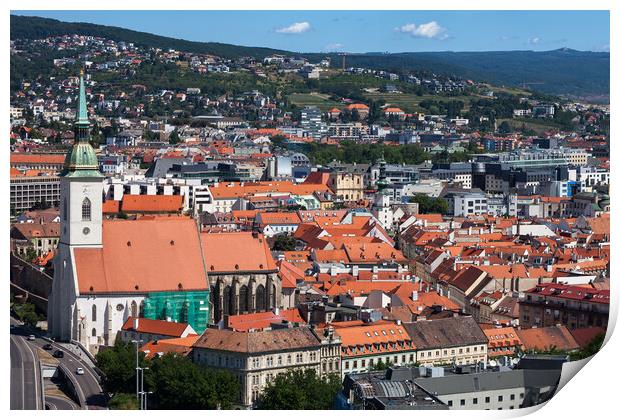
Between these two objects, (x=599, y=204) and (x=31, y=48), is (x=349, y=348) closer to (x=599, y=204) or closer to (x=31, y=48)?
(x=599, y=204)

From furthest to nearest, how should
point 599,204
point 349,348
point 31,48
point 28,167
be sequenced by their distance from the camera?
point 31,48 → point 28,167 → point 599,204 → point 349,348

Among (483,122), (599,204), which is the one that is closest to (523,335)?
(599,204)

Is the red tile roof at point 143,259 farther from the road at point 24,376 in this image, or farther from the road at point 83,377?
the road at point 24,376

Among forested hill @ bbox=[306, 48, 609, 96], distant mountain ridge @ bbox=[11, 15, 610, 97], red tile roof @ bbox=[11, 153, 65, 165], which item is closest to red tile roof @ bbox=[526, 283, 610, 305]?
red tile roof @ bbox=[11, 153, 65, 165]

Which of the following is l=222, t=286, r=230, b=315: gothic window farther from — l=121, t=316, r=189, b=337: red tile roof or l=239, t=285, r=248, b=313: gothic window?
l=121, t=316, r=189, b=337: red tile roof

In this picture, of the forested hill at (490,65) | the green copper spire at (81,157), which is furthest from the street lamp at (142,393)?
the forested hill at (490,65)

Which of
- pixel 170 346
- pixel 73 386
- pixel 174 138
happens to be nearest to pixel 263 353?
pixel 170 346

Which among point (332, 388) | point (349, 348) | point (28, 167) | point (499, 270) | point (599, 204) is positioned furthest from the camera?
point (28, 167)
